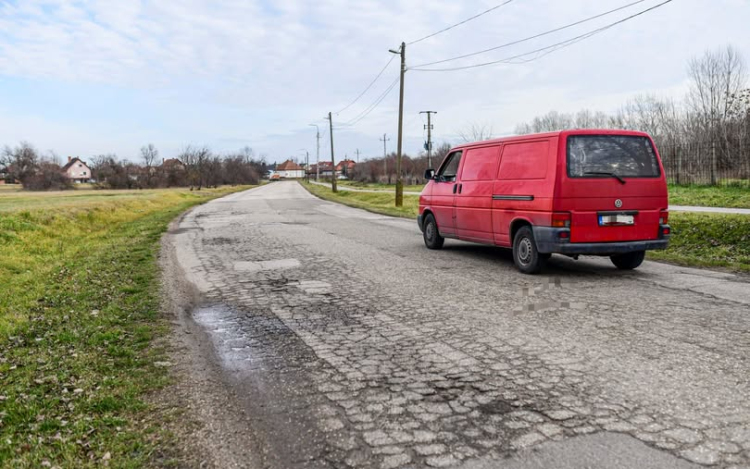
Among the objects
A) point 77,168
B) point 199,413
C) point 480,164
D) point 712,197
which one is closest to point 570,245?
point 480,164

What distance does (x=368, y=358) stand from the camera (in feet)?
14.3

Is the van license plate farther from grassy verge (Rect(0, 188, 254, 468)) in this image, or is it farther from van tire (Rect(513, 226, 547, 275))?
grassy verge (Rect(0, 188, 254, 468))

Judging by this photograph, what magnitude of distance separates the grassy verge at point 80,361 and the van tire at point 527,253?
499 cm

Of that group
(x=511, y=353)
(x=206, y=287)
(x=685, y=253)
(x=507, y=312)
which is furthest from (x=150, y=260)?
(x=685, y=253)

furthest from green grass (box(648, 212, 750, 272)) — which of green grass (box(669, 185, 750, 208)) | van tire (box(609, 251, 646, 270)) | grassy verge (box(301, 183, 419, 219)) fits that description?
grassy verge (box(301, 183, 419, 219))

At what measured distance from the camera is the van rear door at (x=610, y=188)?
7523 millimetres

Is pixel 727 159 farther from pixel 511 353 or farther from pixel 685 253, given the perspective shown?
pixel 511 353

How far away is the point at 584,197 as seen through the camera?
24.7ft

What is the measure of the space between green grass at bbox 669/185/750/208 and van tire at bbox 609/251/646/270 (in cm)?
1050

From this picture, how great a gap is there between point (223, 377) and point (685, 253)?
9.61m

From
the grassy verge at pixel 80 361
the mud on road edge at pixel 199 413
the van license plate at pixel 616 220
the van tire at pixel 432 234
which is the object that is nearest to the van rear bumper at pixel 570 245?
the van license plate at pixel 616 220

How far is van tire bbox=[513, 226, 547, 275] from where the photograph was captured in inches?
309

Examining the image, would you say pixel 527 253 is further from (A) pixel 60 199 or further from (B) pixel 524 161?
(A) pixel 60 199

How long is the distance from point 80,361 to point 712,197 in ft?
70.2
